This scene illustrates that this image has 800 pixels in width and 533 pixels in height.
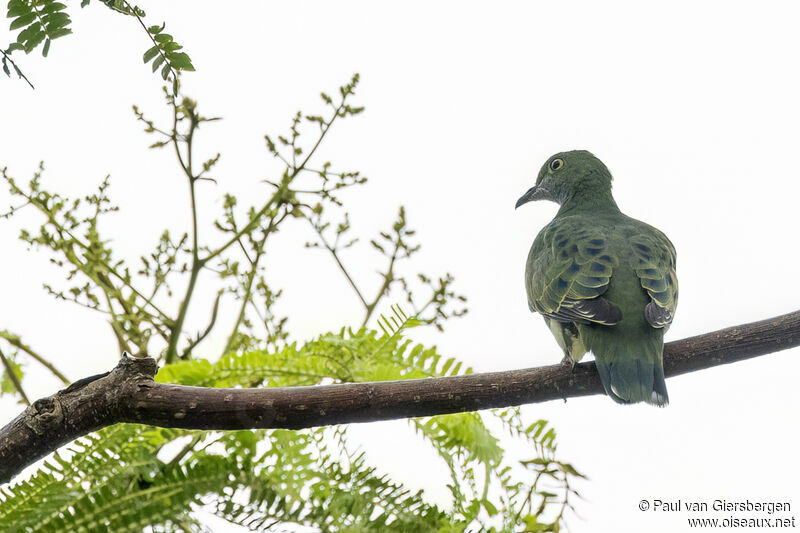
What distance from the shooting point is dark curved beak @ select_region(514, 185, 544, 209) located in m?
2.14

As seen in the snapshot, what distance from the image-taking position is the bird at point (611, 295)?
3.92ft

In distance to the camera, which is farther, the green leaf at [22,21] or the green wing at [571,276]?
the green wing at [571,276]

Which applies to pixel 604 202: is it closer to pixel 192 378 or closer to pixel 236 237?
pixel 236 237

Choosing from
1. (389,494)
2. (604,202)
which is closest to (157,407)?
(389,494)

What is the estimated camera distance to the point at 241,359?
49.8 inches

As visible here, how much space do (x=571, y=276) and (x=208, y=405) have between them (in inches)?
27.3

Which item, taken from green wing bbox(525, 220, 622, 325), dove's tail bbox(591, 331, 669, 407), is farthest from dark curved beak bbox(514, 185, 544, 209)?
dove's tail bbox(591, 331, 669, 407)

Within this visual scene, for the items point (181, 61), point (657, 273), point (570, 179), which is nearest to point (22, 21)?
point (181, 61)

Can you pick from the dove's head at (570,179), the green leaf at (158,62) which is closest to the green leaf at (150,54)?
the green leaf at (158,62)

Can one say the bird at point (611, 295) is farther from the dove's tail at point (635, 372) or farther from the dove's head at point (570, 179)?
the dove's head at point (570, 179)

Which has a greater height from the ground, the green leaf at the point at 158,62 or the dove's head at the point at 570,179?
the dove's head at the point at 570,179

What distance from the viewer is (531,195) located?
2154 millimetres

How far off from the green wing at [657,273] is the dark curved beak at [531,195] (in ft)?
1.87

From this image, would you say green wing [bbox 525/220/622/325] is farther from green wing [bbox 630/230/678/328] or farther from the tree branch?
the tree branch
